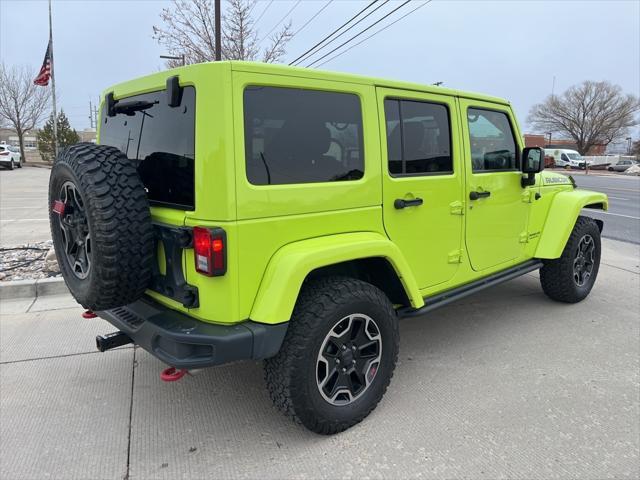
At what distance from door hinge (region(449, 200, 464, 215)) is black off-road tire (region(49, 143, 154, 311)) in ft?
6.62

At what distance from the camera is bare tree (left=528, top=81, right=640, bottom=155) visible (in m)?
66.6

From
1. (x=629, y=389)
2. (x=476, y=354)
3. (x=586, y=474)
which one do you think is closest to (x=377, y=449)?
(x=586, y=474)

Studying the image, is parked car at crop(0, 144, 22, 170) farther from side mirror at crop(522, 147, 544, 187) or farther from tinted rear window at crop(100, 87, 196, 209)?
side mirror at crop(522, 147, 544, 187)

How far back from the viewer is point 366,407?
2822 millimetres

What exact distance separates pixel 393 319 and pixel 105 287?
161 cm

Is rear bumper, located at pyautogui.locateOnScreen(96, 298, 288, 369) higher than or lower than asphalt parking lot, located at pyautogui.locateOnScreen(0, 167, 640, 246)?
lower

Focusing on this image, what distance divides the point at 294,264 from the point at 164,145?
0.96 m

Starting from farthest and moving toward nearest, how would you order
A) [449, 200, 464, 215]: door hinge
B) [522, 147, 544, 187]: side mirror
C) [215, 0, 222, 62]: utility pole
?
[215, 0, 222, 62]: utility pole → [522, 147, 544, 187]: side mirror → [449, 200, 464, 215]: door hinge

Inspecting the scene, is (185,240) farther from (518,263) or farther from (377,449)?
(518,263)

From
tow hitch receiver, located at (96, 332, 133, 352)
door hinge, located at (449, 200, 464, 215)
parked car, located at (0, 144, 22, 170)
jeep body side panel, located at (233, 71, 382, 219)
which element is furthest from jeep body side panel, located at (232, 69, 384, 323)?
parked car, located at (0, 144, 22, 170)

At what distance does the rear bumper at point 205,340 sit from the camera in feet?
7.36

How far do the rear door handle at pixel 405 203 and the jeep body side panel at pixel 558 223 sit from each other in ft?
6.34

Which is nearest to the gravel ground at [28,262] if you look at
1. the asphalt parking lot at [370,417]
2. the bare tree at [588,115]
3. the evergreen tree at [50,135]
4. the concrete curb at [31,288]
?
the concrete curb at [31,288]

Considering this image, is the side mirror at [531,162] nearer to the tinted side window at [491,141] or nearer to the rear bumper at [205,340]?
the tinted side window at [491,141]
